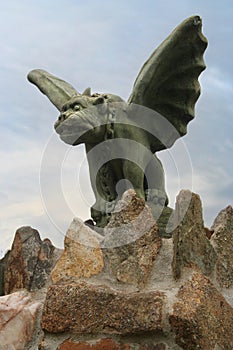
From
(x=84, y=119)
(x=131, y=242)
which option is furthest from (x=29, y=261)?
(x=84, y=119)

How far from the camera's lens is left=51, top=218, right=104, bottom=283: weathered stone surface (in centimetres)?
199

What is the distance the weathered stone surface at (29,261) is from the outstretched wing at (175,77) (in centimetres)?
122

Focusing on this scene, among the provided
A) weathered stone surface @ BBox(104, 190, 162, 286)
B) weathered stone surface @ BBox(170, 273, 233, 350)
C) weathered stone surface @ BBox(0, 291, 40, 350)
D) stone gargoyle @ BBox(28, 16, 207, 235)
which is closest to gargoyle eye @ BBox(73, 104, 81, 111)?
stone gargoyle @ BBox(28, 16, 207, 235)

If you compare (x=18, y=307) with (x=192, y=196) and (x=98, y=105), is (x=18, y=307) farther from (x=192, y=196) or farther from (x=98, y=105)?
(x=98, y=105)

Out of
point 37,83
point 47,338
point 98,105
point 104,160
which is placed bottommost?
point 47,338

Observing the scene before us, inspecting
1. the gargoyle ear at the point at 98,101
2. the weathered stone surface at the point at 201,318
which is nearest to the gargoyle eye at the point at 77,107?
the gargoyle ear at the point at 98,101

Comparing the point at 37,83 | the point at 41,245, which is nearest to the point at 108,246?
the point at 41,245

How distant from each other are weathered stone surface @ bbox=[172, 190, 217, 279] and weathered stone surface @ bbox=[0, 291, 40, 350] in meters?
0.53

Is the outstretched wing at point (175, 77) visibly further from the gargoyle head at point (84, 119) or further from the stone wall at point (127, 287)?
the stone wall at point (127, 287)

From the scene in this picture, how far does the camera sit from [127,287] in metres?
1.92

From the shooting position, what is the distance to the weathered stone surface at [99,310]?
1.78 meters

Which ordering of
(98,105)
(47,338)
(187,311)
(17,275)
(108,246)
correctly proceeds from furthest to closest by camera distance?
(98,105)
(17,275)
(108,246)
(47,338)
(187,311)

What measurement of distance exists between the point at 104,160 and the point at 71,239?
1.24 meters

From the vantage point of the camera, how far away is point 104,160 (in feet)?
10.7
